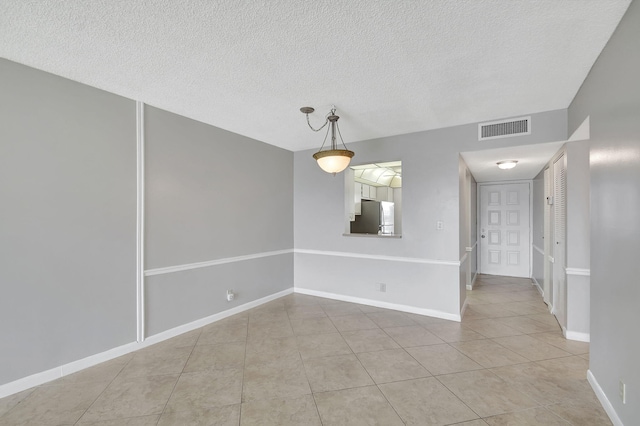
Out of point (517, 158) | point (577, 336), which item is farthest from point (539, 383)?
point (517, 158)

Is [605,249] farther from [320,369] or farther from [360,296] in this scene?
[360,296]

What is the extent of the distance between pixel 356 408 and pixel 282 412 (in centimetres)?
53

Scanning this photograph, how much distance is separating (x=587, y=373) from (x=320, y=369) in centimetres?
227

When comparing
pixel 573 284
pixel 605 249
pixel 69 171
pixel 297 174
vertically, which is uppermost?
pixel 297 174

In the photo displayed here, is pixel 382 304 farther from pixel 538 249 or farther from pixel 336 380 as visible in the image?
pixel 538 249

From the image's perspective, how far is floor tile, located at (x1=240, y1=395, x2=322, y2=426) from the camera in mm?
1890

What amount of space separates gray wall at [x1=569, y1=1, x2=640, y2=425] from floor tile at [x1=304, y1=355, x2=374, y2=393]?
164cm

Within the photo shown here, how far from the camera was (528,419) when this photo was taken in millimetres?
1895

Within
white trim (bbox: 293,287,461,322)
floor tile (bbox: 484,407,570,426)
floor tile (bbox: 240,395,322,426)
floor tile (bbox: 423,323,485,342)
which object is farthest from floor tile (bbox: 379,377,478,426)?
white trim (bbox: 293,287,461,322)

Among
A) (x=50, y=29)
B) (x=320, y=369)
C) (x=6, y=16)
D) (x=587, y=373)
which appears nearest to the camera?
(x=6, y=16)

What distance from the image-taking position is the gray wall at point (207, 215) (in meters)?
3.16

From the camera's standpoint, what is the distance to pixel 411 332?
3.38m

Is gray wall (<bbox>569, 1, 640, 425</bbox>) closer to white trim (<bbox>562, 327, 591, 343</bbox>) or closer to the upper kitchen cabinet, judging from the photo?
white trim (<bbox>562, 327, 591, 343</bbox>)

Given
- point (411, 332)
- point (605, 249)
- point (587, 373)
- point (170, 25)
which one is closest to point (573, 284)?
point (587, 373)
